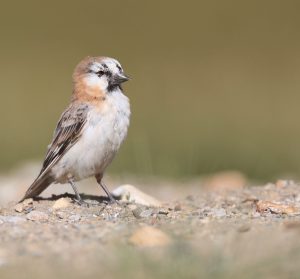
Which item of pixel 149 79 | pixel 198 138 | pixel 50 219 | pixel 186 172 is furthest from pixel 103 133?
pixel 149 79

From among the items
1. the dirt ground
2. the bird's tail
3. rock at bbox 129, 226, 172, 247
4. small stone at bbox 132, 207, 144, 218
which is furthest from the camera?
the bird's tail

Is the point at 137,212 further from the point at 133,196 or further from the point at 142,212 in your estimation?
the point at 133,196

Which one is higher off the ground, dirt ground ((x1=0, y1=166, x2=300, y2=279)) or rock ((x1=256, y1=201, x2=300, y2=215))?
rock ((x1=256, y1=201, x2=300, y2=215))

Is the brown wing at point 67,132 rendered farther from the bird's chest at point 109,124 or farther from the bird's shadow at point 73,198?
the bird's shadow at point 73,198

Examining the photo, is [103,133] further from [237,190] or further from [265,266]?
[265,266]

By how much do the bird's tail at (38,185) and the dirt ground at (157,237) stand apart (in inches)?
6.9

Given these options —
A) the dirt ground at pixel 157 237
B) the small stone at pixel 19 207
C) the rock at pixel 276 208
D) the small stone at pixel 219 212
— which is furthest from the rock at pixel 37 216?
the rock at pixel 276 208

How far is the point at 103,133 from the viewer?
23.9 feet

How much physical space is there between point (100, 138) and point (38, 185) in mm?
748

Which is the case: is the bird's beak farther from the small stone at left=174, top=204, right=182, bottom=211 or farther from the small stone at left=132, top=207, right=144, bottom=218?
the small stone at left=132, top=207, right=144, bottom=218

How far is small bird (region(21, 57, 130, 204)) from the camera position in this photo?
732 cm

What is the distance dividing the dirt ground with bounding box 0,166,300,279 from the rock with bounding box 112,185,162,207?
40 millimetres

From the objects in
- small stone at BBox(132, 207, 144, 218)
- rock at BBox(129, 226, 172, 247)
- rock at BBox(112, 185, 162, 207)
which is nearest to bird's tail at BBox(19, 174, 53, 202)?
rock at BBox(112, 185, 162, 207)

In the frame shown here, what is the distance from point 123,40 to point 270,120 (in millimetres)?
5573
